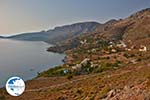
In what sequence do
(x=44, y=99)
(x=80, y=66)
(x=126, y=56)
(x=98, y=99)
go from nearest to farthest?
(x=98, y=99) < (x=44, y=99) < (x=80, y=66) < (x=126, y=56)

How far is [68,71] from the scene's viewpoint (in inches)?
3524

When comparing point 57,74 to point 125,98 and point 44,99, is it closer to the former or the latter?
point 44,99

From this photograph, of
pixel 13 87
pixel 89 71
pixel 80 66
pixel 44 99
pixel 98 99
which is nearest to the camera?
pixel 13 87

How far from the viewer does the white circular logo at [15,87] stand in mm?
12648

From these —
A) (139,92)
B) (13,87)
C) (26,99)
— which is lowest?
(26,99)

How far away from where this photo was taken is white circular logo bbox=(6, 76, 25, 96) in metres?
12.6

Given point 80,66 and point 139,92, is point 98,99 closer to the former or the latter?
point 139,92

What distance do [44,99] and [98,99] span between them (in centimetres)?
2159

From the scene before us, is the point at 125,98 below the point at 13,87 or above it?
below

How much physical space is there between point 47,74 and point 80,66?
1124 cm

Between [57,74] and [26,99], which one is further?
[57,74]

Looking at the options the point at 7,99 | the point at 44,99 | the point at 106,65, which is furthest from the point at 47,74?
the point at 44,99

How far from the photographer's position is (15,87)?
1287cm

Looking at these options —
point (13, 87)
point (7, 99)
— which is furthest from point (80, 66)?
point (13, 87)
